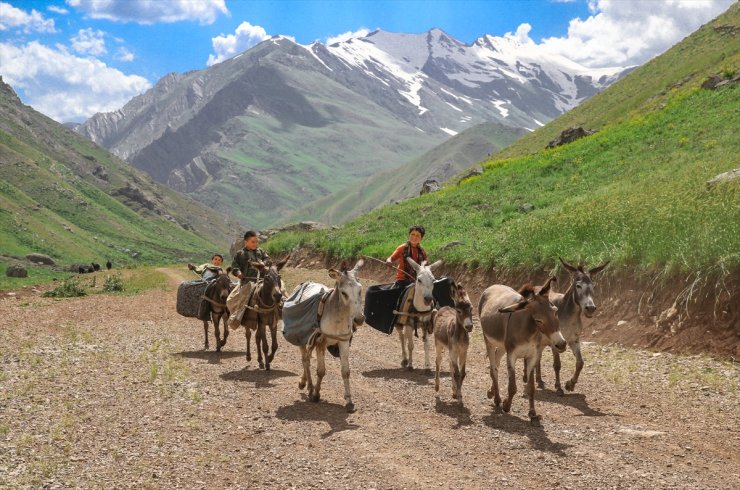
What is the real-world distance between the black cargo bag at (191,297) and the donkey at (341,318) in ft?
26.5

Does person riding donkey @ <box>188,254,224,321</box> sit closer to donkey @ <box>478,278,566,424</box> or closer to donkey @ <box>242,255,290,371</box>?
donkey @ <box>242,255,290,371</box>

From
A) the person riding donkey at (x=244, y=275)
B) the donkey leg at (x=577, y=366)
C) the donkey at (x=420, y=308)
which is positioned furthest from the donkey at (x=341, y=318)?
the donkey leg at (x=577, y=366)

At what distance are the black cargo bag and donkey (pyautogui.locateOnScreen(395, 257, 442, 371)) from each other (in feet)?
22.6

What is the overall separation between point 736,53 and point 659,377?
55.5m

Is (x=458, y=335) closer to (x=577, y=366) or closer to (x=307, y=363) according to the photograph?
(x=577, y=366)

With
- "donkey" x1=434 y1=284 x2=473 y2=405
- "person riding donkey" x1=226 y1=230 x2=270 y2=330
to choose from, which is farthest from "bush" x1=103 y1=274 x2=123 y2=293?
"donkey" x1=434 y1=284 x2=473 y2=405

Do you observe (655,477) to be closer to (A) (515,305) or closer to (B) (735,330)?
(A) (515,305)

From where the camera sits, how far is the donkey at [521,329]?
10.6m

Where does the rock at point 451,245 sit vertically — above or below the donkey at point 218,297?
above

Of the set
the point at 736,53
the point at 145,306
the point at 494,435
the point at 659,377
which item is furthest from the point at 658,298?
the point at 736,53

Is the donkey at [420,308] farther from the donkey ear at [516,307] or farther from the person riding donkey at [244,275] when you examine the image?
the person riding donkey at [244,275]

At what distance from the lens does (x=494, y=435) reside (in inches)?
411

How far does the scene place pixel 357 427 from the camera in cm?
1109

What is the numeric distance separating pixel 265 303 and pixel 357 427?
537 cm
